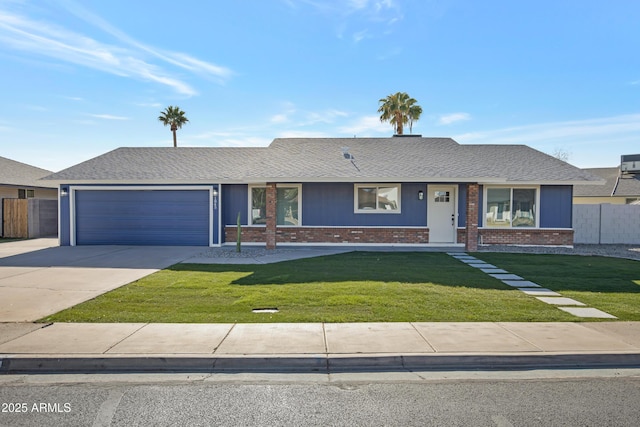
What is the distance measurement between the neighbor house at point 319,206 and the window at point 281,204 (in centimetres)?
4

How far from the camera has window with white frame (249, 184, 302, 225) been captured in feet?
53.8

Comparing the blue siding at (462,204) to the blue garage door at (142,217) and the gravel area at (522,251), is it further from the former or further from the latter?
the blue garage door at (142,217)

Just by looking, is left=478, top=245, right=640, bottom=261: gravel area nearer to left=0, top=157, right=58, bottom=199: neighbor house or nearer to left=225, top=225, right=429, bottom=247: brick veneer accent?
left=225, top=225, right=429, bottom=247: brick veneer accent

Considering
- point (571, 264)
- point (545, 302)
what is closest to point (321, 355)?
point (545, 302)

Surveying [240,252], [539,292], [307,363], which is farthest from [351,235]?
[307,363]

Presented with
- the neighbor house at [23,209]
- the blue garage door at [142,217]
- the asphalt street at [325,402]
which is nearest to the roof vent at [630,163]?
the blue garage door at [142,217]

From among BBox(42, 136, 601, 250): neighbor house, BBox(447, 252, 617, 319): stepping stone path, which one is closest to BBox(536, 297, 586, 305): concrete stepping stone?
BBox(447, 252, 617, 319): stepping stone path

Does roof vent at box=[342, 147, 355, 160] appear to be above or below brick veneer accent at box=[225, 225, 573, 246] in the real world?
above

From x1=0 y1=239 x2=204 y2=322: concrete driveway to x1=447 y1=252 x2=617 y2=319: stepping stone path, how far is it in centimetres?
884

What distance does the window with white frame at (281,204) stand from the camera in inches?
646

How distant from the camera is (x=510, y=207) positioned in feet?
53.5

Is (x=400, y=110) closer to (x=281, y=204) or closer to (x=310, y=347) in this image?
(x=281, y=204)

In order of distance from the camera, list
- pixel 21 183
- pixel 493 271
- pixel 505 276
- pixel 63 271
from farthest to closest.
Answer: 1. pixel 21 183
2. pixel 493 271
3. pixel 63 271
4. pixel 505 276

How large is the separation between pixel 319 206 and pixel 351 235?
5.61ft
